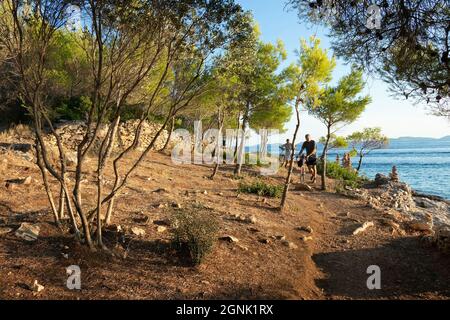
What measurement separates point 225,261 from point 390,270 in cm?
311

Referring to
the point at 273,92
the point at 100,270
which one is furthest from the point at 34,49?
the point at 273,92

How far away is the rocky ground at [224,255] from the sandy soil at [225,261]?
2 cm

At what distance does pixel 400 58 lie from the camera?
6559 millimetres

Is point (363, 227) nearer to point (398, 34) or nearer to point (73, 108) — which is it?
point (398, 34)

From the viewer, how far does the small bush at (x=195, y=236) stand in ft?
18.4

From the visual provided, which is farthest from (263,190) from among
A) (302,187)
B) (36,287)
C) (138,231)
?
(36,287)

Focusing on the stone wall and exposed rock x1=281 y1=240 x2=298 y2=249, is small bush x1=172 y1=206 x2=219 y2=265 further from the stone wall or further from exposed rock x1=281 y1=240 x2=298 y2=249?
the stone wall

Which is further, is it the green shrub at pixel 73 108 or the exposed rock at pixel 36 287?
the green shrub at pixel 73 108

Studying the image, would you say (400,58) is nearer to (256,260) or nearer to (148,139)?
(256,260)

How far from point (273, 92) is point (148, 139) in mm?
10183

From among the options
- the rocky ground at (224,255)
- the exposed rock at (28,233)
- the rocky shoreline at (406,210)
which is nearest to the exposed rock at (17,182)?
the rocky ground at (224,255)

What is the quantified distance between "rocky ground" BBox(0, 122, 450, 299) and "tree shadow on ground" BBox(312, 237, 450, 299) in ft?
0.06

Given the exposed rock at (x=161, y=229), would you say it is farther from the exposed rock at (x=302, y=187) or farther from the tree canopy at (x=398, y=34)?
the exposed rock at (x=302, y=187)

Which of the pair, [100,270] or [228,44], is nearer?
[100,270]
